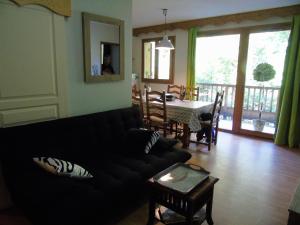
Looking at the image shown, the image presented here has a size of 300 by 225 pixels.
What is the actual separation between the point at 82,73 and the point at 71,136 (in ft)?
2.42

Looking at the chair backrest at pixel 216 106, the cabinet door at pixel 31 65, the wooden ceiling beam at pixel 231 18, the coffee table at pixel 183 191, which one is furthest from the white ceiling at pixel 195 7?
the coffee table at pixel 183 191

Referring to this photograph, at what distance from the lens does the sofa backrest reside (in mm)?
→ 1797

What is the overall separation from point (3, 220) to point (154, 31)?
16.7 ft

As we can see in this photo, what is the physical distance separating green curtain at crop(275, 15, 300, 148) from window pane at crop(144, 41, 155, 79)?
325 centimetres

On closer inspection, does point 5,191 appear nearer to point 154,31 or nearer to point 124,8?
point 124,8

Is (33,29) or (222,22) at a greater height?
(222,22)

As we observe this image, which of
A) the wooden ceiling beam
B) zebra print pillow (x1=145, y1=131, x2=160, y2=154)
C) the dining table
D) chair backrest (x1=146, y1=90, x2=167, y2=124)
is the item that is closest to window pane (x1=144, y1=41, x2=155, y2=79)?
the wooden ceiling beam

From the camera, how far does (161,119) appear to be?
12.4ft

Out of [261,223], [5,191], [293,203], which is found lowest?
[261,223]

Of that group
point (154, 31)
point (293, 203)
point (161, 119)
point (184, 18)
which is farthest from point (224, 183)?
point (154, 31)

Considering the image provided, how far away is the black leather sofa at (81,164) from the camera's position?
146 centimetres

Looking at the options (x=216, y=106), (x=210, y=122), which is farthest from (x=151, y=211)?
(x=216, y=106)

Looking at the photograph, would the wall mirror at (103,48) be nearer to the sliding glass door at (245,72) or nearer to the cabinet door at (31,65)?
the cabinet door at (31,65)

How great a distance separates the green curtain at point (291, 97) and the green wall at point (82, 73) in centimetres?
277
